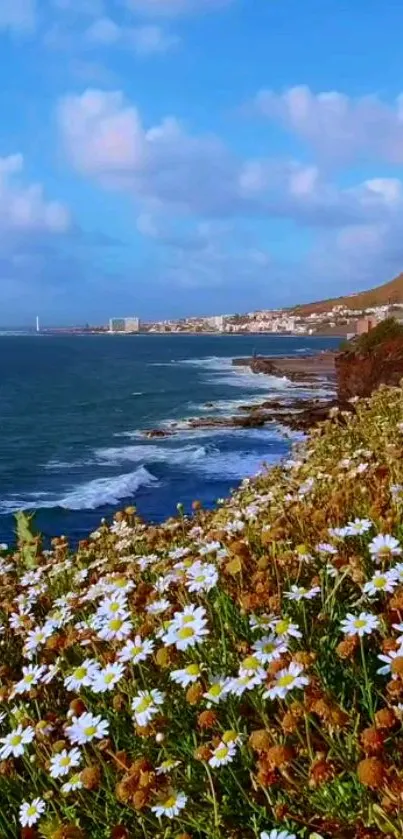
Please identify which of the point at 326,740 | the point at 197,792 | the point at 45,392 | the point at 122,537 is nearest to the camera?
the point at 326,740

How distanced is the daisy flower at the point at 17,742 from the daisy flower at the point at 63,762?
11 centimetres

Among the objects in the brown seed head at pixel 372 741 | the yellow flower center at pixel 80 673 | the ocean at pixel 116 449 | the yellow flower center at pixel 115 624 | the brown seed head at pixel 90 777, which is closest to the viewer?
the brown seed head at pixel 372 741

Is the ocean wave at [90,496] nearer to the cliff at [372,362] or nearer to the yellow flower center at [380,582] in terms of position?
the cliff at [372,362]

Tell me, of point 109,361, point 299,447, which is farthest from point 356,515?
point 109,361

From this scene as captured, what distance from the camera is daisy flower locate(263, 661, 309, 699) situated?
6.81ft

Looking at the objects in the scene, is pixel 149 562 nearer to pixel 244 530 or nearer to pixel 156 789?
pixel 244 530

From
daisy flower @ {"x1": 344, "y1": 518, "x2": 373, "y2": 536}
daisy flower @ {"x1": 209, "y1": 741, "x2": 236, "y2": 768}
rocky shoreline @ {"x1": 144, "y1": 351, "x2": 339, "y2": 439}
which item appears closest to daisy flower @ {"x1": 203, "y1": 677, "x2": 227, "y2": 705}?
daisy flower @ {"x1": 209, "y1": 741, "x2": 236, "y2": 768}

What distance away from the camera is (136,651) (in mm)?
2572

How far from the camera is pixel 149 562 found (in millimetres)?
3873

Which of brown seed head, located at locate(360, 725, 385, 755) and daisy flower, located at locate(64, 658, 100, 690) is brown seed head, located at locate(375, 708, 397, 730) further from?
daisy flower, located at locate(64, 658, 100, 690)

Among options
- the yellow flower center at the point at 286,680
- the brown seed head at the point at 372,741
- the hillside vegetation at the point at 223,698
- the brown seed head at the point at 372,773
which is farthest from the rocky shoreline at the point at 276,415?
the brown seed head at the point at 372,773

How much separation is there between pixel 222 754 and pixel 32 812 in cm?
64

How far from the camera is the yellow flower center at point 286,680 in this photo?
2117 millimetres

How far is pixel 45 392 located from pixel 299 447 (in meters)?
55.7
